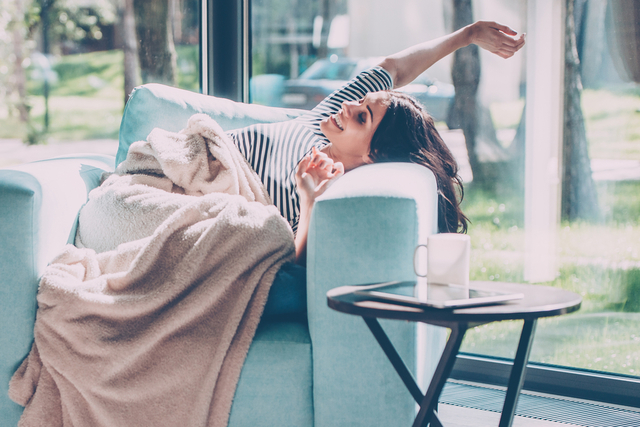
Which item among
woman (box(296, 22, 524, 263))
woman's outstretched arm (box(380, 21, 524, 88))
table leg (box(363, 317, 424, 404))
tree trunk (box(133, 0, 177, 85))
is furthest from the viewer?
tree trunk (box(133, 0, 177, 85))

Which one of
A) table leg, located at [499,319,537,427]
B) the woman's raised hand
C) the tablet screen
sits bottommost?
table leg, located at [499,319,537,427]

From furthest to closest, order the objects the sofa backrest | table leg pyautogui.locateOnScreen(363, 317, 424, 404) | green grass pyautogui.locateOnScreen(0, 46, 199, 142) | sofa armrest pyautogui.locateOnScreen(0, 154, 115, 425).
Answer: green grass pyautogui.locateOnScreen(0, 46, 199, 142) < the sofa backrest < sofa armrest pyautogui.locateOnScreen(0, 154, 115, 425) < table leg pyautogui.locateOnScreen(363, 317, 424, 404)

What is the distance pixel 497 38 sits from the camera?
69.3 inches

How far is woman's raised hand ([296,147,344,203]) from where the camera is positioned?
131cm

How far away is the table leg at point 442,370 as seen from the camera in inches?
31.3

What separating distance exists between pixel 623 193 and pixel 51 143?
2662 mm

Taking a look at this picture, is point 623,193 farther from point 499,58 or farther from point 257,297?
point 257,297

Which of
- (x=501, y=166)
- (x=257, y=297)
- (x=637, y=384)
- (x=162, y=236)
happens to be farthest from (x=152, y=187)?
(x=637, y=384)

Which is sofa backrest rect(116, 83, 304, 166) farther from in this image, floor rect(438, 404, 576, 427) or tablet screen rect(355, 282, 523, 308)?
floor rect(438, 404, 576, 427)

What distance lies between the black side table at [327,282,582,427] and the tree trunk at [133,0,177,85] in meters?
1.91

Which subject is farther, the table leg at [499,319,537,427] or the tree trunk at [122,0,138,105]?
the tree trunk at [122,0,138,105]

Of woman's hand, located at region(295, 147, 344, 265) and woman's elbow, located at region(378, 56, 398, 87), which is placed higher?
woman's elbow, located at region(378, 56, 398, 87)

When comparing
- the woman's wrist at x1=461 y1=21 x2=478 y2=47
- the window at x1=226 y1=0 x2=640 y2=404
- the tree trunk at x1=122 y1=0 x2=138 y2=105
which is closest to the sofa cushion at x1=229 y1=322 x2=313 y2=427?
the window at x1=226 y1=0 x2=640 y2=404

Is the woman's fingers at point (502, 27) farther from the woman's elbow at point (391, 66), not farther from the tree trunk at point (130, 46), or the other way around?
the tree trunk at point (130, 46)
